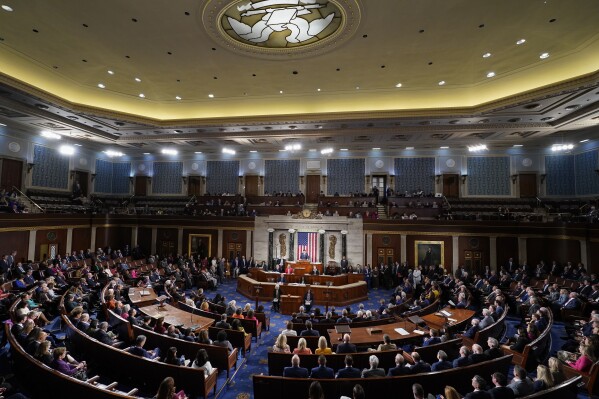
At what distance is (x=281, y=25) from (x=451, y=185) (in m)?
16.4

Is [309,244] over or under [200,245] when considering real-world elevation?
over

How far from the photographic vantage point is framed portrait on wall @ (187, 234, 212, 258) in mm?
20516

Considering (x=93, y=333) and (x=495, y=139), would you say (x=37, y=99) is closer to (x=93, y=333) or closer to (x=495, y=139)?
(x=93, y=333)

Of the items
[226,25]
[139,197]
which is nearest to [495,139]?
[226,25]

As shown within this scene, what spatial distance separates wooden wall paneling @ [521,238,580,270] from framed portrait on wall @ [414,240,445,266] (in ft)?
14.3

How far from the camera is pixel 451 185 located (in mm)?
21312

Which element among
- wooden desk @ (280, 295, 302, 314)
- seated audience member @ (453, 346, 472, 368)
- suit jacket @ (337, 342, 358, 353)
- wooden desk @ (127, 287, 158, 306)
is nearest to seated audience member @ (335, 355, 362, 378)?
suit jacket @ (337, 342, 358, 353)

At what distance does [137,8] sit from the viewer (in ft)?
30.3

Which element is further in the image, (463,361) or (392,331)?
(392,331)

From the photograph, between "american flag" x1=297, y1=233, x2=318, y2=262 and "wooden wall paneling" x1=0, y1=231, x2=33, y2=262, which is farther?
"american flag" x1=297, y1=233, x2=318, y2=262

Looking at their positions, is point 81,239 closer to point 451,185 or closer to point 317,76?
point 317,76

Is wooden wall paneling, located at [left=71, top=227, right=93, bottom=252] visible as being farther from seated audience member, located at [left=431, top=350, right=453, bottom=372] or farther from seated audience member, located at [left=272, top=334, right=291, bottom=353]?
seated audience member, located at [left=431, top=350, right=453, bottom=372]

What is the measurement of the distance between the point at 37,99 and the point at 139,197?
1258 cm

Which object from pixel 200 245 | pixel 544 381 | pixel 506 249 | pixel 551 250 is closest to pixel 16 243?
pixel 200 245
